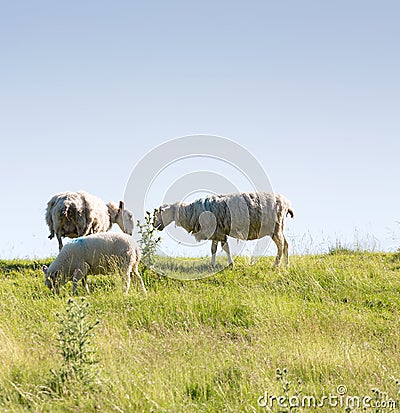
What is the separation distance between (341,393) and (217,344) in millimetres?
2201

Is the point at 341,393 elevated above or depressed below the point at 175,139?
below

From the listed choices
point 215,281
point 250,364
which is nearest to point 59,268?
point 215,281

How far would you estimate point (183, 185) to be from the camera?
15992mm

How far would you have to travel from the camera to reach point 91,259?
1198 centimetres

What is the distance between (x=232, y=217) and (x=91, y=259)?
15.2 feet

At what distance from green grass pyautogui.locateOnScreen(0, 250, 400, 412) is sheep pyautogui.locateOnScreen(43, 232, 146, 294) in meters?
0.36

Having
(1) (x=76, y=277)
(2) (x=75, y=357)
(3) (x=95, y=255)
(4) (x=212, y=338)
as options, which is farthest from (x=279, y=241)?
(2) (x=75, y=357)

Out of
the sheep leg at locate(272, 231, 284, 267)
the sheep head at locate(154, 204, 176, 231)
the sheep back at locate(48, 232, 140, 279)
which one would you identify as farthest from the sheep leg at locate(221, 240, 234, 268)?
the sheep back at locate(48, 232, 140, 279)

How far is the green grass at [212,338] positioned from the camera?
648 centimetres

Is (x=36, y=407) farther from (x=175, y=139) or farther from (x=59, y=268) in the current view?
(x=175, y=139)

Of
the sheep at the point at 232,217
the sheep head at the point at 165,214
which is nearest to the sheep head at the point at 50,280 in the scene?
the sheep at the point at 232,217

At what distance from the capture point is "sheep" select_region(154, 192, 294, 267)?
50.9 feet

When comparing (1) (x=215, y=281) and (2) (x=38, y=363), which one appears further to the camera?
(1) (x=215, y=281)

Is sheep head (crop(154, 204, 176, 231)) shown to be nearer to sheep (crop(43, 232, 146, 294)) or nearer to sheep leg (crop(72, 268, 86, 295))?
sheep (crop(43, 232, 146, 294))
